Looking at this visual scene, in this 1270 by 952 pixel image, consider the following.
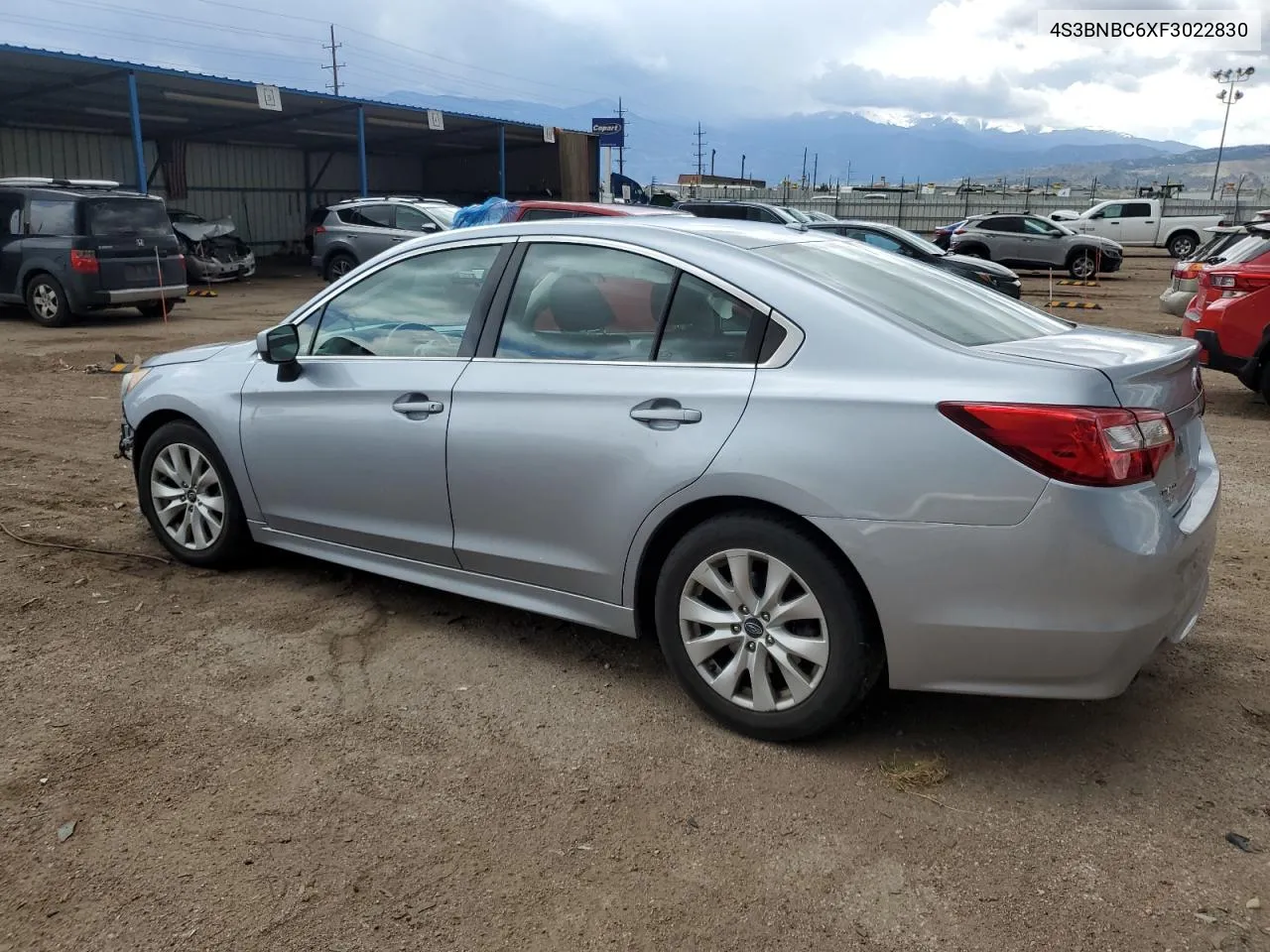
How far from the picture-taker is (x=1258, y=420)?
8.52 metres

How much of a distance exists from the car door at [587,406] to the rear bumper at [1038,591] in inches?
23.0

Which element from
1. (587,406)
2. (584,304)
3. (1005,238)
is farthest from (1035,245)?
(587,406)

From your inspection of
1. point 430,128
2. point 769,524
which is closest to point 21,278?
point 769,524

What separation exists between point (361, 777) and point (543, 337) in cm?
159

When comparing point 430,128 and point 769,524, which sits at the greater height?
point 430,128

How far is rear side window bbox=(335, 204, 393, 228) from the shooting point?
1972cm

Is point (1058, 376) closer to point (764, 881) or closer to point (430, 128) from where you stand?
point (764, 881)

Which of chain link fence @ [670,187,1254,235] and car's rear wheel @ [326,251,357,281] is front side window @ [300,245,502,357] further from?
chain link fence @ [670,187,1254,235]

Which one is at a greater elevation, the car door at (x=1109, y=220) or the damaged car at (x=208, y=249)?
the car door at (x=1109, y=220)

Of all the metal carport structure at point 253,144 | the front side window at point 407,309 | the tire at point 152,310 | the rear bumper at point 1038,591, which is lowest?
the tire at point 152,310

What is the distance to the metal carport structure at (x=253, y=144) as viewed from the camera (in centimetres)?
2141

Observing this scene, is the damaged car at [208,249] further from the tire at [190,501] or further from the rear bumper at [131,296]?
the tire at [190,501]

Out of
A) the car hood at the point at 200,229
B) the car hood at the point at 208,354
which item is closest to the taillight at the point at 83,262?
the car hood at the point at 200,229

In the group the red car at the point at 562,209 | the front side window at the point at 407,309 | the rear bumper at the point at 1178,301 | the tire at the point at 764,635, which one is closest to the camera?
the tire at the point at 764,635
